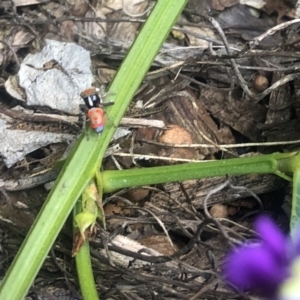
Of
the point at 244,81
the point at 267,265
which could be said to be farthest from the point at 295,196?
the point at 244,81

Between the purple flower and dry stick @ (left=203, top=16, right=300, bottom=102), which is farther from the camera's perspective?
dry stick @ (left=203, top=16, right=300, bottom=102)

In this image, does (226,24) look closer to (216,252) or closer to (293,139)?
(293,139)

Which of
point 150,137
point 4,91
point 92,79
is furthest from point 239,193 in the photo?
point 4,91

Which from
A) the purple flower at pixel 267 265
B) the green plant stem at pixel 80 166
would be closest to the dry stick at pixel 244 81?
the green plant stem at pixel 80 166

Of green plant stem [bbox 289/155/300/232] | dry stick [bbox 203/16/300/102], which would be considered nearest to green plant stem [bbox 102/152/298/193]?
green plant stem [bbox 289/155/300/232]

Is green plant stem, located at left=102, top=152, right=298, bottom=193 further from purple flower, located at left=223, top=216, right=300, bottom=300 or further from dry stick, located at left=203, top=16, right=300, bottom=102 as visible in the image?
dry stick, located at left=203, top=16, right=300, bottom=102

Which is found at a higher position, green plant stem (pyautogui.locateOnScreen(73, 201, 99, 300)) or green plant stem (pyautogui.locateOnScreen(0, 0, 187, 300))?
green plant stem (pyautogui.locateOnScreen(0, 0, 187, 300))

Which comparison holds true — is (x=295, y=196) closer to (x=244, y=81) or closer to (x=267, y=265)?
(x=267, y=265)
